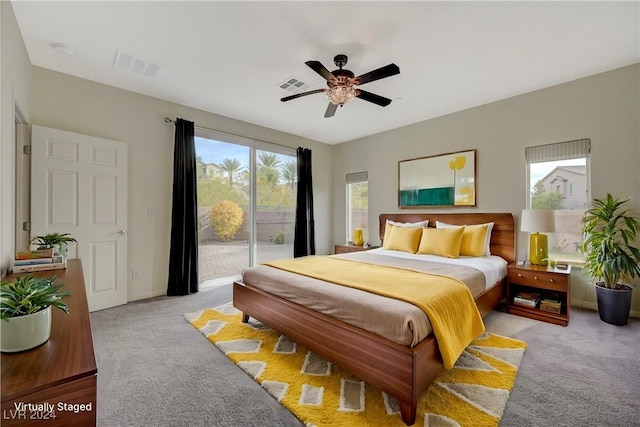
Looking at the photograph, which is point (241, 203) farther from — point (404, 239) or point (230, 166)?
point (404, 239)

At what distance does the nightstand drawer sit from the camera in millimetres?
2917

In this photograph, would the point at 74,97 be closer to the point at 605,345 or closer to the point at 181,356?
the point at 181,356

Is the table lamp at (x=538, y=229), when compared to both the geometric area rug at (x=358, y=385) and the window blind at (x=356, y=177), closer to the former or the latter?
the geometric area rug at (x=358, y=385)

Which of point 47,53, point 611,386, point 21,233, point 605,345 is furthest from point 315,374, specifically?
point 47,53

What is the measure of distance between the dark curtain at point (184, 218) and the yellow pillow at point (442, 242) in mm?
3147

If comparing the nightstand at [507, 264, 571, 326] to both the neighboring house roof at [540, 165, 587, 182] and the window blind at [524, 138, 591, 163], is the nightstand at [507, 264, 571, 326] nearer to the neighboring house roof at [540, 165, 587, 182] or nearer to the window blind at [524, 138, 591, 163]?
the neighboring house roof at [540, 165, 587, 182]

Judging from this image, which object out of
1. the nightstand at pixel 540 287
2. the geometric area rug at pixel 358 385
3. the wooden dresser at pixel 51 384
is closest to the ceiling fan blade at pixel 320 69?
the wooden dresser at pixel 51 384

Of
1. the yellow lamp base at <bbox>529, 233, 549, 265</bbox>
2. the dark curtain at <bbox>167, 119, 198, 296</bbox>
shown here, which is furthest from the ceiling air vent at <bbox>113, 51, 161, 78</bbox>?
the yellow lamp base at <bbox>529, 233, 549, 265</bbox>

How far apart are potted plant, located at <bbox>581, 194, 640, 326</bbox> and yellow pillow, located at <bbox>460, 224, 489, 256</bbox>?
0.96 meters

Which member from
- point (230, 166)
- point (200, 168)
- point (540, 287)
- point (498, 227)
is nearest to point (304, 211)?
point (230, 166)

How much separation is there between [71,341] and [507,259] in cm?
428

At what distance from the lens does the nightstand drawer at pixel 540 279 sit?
292cm

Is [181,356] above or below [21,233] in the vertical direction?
below

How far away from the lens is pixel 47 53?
2.77m
